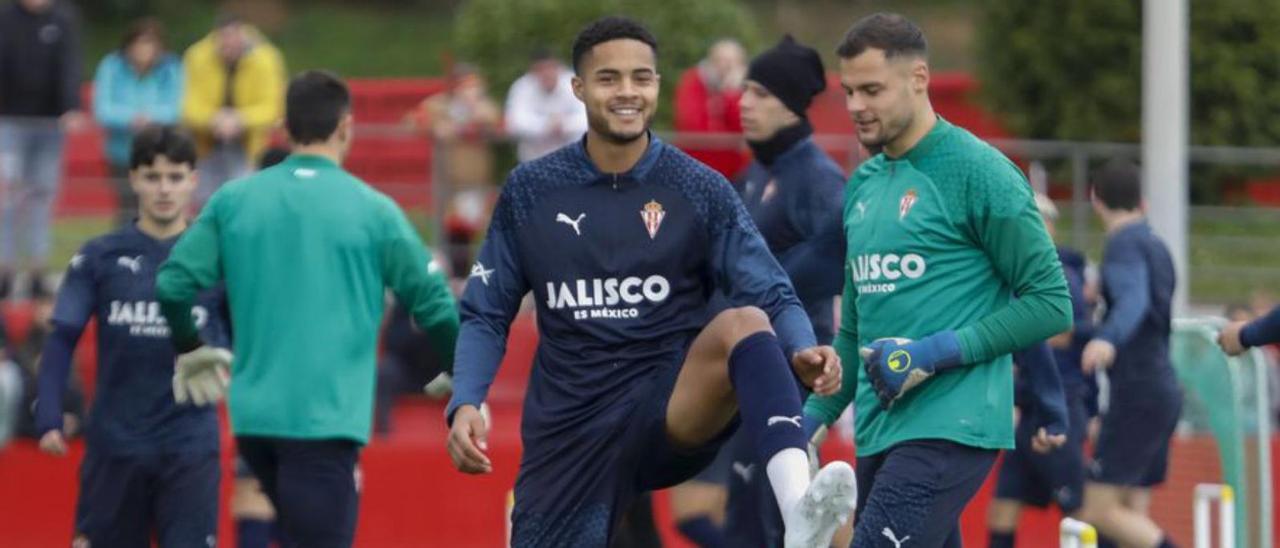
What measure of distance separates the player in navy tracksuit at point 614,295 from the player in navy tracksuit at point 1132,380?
14.4 ft

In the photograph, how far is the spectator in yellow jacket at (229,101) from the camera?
1681 centimetres

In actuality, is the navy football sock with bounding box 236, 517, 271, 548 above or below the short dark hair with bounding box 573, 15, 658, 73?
below

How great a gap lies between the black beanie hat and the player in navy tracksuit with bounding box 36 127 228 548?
243 cm

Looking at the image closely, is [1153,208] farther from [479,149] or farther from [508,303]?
[508,303]

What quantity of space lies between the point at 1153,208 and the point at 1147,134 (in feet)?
2.12

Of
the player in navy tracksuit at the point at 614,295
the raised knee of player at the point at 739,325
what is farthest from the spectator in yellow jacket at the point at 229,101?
the raised knee of player at the point at 739,325

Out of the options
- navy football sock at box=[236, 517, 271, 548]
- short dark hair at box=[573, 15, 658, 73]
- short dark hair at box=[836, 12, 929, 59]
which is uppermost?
short dark hair at box=[573, 15, 658, 73]

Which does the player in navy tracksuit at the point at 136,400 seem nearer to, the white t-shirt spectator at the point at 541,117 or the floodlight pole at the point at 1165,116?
the white t-shirt spectator at the point at 541,117

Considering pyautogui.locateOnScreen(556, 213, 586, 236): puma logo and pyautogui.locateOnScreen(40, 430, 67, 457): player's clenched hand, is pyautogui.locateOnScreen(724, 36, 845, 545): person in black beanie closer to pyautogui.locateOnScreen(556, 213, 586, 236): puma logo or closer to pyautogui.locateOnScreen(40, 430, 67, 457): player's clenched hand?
pyautogui.locateOnScreen(556, 213, 586, 236): puma logo

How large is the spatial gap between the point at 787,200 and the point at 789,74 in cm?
59

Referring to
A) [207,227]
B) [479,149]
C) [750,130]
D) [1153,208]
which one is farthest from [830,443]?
[207,227]

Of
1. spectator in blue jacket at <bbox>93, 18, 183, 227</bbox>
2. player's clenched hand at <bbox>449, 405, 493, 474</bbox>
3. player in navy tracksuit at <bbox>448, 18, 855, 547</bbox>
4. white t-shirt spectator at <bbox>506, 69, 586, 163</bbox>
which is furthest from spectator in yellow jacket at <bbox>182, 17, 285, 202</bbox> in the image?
player's clenched hand at <bbox>449, 405, 493, 474</bbox>

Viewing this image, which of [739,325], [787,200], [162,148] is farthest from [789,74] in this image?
[739,325]

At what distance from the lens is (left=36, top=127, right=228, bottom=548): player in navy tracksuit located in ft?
32.2
